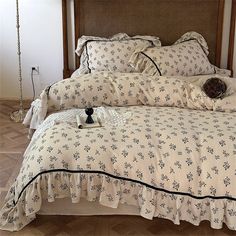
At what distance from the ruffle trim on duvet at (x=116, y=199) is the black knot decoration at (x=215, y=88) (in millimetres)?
920

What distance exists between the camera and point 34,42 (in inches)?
159

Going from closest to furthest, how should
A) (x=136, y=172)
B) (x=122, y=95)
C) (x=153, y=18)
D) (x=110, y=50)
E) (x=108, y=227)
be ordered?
(x=136, y=172) → (x=108, y=227) → (x=122, y=95) → (x=110, y=50) → (x=153, y=18)

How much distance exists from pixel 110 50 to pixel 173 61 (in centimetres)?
52

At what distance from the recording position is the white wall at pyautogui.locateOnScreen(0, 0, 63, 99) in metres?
3.95

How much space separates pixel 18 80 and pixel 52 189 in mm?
2154

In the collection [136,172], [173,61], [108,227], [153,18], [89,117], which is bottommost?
[108,227]

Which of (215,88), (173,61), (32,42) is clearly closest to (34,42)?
(32,42)

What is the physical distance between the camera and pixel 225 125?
2521mm

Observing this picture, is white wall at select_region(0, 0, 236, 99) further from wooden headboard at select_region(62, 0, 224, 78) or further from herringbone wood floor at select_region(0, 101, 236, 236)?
herringbone wood floor at select_region(0, 101, 236, 236)

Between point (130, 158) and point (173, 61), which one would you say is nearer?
point (130, 158)

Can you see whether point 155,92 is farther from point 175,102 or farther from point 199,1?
point 199,1

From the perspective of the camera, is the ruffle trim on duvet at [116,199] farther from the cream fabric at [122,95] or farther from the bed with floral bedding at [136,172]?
the cream fabric at [122,95]

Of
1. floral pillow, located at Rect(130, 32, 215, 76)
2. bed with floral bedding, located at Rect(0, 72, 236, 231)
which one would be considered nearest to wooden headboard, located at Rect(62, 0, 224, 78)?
floral pillow, located at Rect(130, 32, 215, 76)

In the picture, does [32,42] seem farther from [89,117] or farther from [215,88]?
[215,88]
